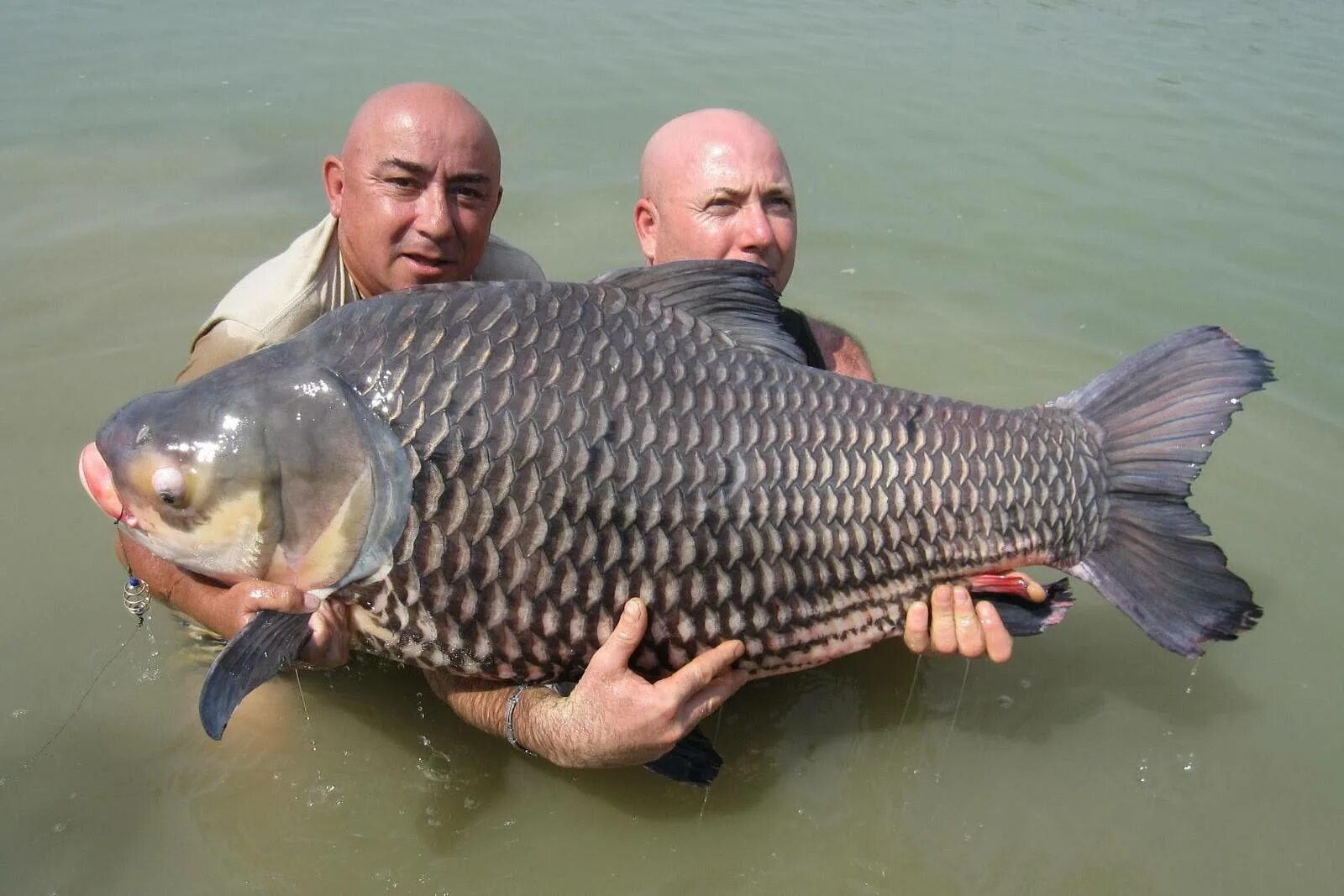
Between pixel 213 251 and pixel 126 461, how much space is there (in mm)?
3911

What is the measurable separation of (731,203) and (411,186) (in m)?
1.10

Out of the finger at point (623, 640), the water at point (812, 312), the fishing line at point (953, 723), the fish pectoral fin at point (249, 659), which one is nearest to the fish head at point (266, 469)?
the fish pectoral fin at point (249, 659)

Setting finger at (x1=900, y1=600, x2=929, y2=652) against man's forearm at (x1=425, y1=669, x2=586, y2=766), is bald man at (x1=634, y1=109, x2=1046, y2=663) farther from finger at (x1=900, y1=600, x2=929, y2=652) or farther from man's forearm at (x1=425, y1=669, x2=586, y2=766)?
man's forearm at (x1=425, y1=669, x2=586, y2=766)

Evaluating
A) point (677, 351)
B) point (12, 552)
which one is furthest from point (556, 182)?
point (677, 351)

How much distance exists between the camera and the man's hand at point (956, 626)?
2.53 m

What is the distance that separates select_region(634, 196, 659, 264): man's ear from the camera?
378cm

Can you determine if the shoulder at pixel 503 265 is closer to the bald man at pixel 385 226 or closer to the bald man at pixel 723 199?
the bald man at pixel 385 226

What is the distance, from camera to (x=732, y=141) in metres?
3.59

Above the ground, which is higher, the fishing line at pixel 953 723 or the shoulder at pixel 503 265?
the shoulder at pixel 503 265

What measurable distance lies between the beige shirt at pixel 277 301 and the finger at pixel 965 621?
6.50 ft

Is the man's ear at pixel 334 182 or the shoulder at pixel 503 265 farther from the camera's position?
the shoulder at pixel 503 265

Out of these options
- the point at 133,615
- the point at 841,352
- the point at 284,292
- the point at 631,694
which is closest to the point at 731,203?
the point at 841,352

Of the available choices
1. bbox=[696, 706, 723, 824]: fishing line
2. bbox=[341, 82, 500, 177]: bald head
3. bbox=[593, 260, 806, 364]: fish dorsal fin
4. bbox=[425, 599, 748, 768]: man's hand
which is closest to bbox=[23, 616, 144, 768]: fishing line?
bbox=[425, 599, 748, 768]: man's hand

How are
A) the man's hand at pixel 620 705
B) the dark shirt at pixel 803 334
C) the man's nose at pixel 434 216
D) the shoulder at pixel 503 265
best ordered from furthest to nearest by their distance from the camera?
the shoulder at pixel 503 265 → the dark shirt at pixel 803 334 → the man's nose at pixel 434 216 → the man's hand at pixel 620 705
